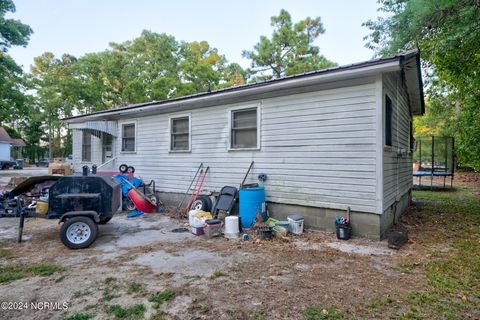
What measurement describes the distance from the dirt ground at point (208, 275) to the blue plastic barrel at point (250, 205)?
94 centimetres

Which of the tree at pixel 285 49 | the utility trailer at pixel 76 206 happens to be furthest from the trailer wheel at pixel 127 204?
the tree at pixel 285 49

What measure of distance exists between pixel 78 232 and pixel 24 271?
3.51 feet

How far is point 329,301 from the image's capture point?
2.90 m

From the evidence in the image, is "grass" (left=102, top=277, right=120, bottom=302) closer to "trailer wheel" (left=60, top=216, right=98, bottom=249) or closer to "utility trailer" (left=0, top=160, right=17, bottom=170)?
"trailer wheel" (left=60, top=216, right=98, bottom=249)

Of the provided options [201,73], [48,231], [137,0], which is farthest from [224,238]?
[201,73]

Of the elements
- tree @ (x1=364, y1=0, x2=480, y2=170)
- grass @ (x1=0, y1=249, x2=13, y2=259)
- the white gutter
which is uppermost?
tree @ (x1=364, y1=0, x2=480, y2=170)

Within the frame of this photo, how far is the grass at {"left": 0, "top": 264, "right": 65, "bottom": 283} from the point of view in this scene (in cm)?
347

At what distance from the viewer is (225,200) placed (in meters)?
6.60

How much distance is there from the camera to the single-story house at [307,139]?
5.14 metres

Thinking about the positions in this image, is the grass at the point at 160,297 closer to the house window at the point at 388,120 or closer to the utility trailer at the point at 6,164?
the house window at the point at 388,120

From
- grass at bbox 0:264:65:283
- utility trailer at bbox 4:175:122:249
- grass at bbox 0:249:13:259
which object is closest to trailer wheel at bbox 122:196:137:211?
utility trailer at bbox 4:175:122:249

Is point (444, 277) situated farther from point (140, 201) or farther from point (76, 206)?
point (140, 201)

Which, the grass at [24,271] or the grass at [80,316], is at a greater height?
the grass at [80,316]

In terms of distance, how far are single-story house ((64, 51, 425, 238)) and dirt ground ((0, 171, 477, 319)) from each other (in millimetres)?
895
